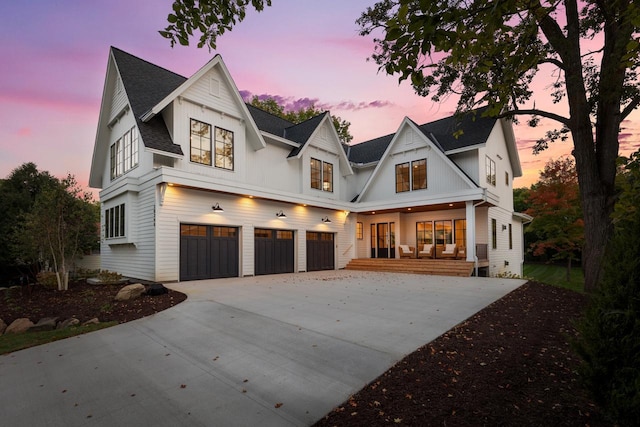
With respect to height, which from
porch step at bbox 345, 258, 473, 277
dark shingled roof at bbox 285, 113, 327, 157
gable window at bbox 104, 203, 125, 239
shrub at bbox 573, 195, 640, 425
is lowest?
porch step at bbox 345, 258, 473, 277

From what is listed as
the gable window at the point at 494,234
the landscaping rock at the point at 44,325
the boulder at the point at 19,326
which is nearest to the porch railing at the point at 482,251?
the gable window at the point at 494,234

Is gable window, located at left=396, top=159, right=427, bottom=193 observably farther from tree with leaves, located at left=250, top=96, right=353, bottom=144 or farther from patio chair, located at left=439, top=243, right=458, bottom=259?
tree with leaves, located at left=250, top=96, right=353, bottom=144

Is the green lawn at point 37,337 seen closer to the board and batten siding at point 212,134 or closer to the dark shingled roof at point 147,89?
the dark shingled roof at point 147,89

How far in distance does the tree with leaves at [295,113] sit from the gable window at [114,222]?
61.6ft

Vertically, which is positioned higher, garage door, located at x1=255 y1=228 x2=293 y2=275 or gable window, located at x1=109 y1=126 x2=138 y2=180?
gable window, located at x1=109 y1=126 x2=138 y2=180

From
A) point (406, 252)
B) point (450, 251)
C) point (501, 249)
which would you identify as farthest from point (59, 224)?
point (501, 249)

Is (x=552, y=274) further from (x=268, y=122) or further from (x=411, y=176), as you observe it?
(x=268, y=122)

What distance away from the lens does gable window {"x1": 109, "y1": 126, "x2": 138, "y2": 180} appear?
12.9 metres

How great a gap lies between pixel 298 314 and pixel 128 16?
577 centimetres

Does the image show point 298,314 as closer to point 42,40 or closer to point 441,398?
point 441,398

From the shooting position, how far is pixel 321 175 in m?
17.6

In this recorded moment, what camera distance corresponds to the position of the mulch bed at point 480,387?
2717 mm

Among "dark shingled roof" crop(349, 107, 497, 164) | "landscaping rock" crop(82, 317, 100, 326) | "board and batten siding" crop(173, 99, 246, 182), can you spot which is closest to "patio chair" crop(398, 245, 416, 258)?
"dark shingled roof" crop(349, 107, 497, 164)

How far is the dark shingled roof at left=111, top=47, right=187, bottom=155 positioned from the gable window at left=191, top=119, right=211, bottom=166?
78cm
